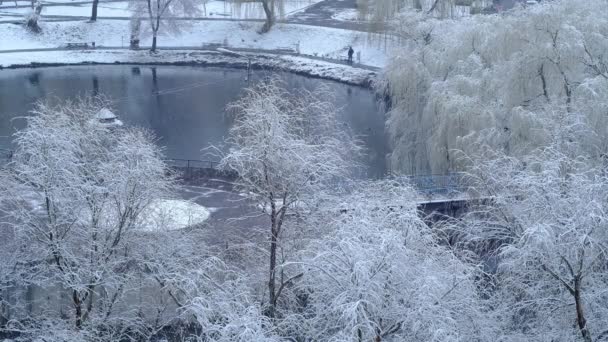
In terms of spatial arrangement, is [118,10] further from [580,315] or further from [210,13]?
[580,315]

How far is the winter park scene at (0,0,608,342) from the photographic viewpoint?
9477mm

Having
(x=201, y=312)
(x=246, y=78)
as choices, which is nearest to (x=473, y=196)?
(x=201, y=312)

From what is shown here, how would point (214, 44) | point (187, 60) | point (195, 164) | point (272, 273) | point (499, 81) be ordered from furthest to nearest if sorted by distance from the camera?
point (214, 44) → point (187, 60) → point (195, 164) → point (499, 81) → point (272, 273)

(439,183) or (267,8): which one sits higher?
(267,8)

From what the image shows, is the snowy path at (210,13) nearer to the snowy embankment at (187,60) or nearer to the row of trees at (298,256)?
the snowy embankment at (187,60)

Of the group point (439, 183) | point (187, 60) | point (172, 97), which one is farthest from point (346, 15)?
point (439, 183)

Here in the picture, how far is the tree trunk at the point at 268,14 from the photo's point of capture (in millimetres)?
41625

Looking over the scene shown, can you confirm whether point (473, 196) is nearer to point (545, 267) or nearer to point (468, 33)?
point (545, 267)

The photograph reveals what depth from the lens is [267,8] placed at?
41719 millimetres

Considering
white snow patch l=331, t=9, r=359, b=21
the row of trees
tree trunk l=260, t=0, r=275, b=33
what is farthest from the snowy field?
the row of trees

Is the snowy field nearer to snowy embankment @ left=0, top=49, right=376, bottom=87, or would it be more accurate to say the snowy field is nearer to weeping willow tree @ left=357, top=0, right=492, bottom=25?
snowy embankment @ left=0, top=49, right=376, bottom=87

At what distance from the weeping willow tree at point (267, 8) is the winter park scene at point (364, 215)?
16.9m

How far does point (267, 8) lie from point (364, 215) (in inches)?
1292

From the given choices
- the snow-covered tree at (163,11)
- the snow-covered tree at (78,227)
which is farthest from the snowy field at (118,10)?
the snow-covered tree at (78,227)
